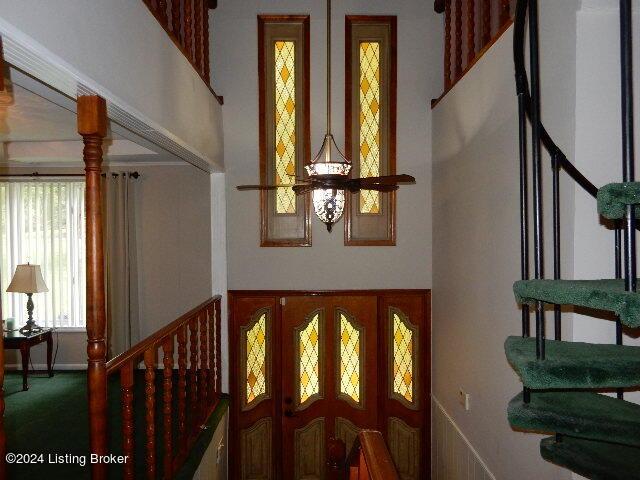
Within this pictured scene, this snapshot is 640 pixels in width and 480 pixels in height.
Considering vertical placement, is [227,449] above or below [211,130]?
below

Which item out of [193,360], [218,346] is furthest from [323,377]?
[193,360]

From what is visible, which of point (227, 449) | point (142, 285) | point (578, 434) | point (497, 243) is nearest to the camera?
point (578, 434)

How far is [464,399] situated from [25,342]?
14.2 feet

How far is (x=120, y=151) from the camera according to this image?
4684 millimetres

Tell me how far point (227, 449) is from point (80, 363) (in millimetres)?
2248

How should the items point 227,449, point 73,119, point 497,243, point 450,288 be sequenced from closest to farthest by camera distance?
point 497,243
point 73,119
point 450,288
point 227,449

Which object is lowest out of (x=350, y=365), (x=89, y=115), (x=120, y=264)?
(x=350, y=365)

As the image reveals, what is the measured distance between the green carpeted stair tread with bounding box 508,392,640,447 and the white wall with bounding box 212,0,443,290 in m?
3.09

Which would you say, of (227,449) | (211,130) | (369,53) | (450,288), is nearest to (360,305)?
(450,288)

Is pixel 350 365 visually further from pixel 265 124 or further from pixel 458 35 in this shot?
pixel 458 35

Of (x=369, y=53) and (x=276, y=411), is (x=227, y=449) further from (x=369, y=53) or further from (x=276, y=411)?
(x=369, y=53)

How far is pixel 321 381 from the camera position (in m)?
4.68

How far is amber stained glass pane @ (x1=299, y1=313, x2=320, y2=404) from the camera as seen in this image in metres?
4.70

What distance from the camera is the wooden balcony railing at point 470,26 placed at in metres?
3.01
